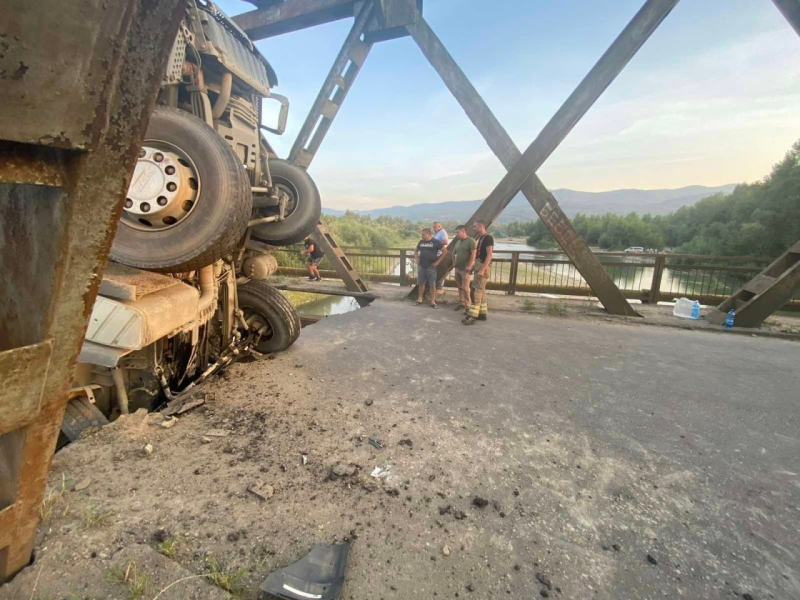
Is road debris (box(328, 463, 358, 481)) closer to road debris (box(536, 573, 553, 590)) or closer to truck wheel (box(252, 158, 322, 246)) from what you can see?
road debris (box(536, 573, 553, 590))

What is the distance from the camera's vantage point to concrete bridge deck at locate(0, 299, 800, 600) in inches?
60.3

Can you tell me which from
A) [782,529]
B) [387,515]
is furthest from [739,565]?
[387,515]

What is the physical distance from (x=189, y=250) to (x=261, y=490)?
1.59 m

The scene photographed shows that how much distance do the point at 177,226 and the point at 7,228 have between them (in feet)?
5.28

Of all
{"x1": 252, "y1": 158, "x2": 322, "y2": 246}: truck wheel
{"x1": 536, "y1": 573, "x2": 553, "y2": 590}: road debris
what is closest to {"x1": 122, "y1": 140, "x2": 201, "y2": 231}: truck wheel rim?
{"x1": 252, "y1": 158, "x2": 322, "y2": 246}: truck wheel

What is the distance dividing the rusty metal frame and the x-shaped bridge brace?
589 centimetres

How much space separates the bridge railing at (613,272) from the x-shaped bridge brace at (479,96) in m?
0.91

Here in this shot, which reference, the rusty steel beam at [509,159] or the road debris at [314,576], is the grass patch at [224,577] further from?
the rusty steel beam at [509,159]

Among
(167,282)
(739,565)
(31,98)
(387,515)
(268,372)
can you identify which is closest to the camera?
(31,98)

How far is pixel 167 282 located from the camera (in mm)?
2533

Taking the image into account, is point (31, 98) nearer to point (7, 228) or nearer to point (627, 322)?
point (7, 228)

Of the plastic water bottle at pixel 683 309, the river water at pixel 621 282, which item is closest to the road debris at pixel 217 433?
the river water at pixel 621 282

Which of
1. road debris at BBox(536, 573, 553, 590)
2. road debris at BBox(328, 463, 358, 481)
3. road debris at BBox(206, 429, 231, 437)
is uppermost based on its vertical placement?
road debris at BBox(206, 429, 231, 437)

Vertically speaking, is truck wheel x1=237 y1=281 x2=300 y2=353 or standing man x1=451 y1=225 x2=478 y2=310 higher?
standing man x1=451 y1=225 x2=478 y2=310
